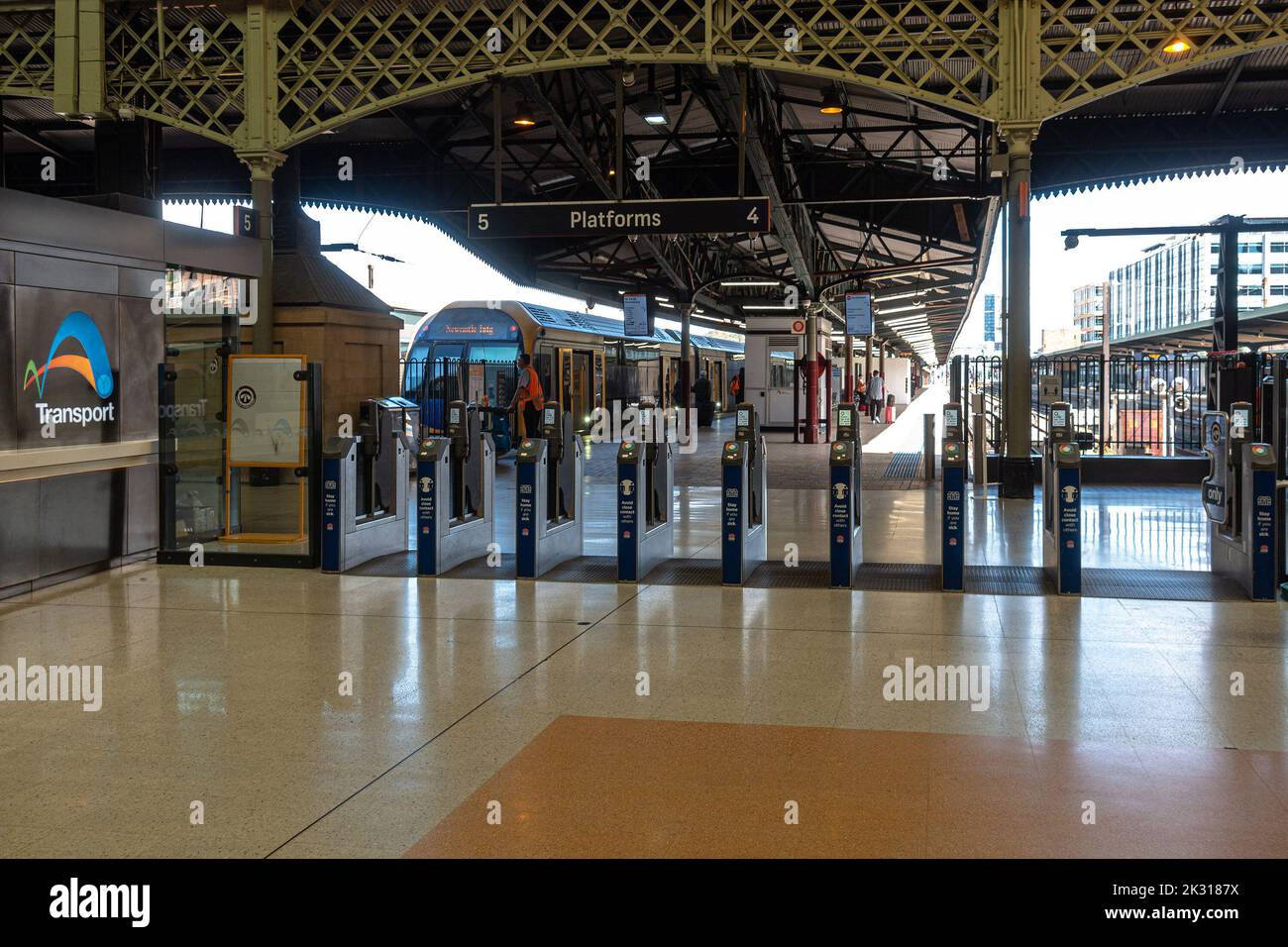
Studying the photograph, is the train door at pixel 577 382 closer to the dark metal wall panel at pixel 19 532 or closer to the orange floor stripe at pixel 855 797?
the dark metal wall panel at pixel 19 532

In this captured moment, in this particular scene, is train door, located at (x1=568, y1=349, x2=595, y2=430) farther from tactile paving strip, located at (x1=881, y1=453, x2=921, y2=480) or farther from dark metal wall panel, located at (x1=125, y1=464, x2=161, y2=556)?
dark metal wall panel, located at (x1=125, y1=464, x2=161, y2=556)

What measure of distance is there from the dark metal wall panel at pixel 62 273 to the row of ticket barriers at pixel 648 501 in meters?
2.09

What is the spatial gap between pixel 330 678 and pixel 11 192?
446cm

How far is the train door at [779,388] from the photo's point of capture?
93.4 ft

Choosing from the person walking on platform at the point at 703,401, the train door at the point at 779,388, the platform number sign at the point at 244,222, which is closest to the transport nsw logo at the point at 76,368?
the platform number sign at the point at 244,222

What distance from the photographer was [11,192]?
313 inches

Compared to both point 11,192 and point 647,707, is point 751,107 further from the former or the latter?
point 647,707

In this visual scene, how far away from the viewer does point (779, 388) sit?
99.5 feet

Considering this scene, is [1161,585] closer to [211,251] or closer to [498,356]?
[211,251]

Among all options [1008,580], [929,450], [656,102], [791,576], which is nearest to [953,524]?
[1008,580]

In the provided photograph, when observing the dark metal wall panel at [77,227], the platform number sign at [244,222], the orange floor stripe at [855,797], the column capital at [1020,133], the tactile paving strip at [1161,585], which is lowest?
the orange floor stripe at [855,797]

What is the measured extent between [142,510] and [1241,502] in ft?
26.3
